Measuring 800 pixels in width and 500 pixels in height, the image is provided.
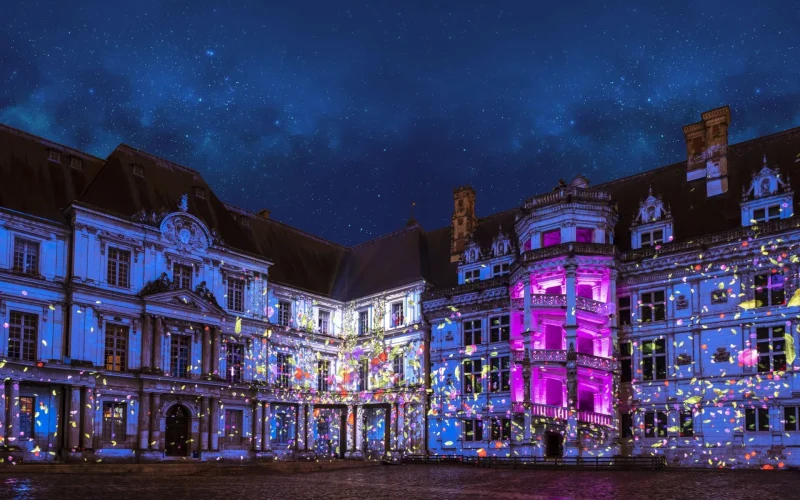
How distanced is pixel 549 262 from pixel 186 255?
21214mm

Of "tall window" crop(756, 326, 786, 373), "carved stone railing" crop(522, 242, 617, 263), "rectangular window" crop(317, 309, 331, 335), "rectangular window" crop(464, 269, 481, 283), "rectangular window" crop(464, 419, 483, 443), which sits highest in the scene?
"carved stone railing" crop(522, 242, 617, 263)

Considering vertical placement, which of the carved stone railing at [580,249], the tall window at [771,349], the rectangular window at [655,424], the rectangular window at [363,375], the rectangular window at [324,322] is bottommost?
the rectangular window at [655,424]

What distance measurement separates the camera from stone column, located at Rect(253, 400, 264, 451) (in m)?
50.3

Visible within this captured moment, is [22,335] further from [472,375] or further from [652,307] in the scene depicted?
[652,307]

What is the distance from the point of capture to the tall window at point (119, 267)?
44062 mm

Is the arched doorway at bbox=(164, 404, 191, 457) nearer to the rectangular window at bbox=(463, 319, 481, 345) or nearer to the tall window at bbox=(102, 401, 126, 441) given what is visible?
the tall window at bbox=(102, 401, 126, 441)

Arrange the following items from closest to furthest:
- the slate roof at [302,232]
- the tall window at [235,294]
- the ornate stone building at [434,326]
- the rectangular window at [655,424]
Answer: the ornate stone building at [434,326], the rectangular window at [655,424], the slate roof at [302,232], the tall window at [235,294]

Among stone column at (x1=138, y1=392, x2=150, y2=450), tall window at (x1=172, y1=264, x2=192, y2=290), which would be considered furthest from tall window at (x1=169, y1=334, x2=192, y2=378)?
tall window at (x1=172, y1=264, x2=192, y2=290)

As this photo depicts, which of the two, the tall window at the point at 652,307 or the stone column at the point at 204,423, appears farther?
the stone column at the point at 204,423

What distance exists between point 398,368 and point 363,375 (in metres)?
3.54

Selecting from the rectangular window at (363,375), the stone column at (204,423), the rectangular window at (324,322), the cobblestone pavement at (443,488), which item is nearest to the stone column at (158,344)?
the stone column at (204,423)

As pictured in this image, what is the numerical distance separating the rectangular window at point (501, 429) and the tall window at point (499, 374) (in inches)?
71.4

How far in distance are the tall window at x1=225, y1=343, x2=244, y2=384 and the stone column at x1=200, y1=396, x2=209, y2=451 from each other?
8.73ft

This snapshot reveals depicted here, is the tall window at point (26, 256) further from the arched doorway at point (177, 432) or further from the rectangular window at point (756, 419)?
the rectangular window at point (756, 419)
